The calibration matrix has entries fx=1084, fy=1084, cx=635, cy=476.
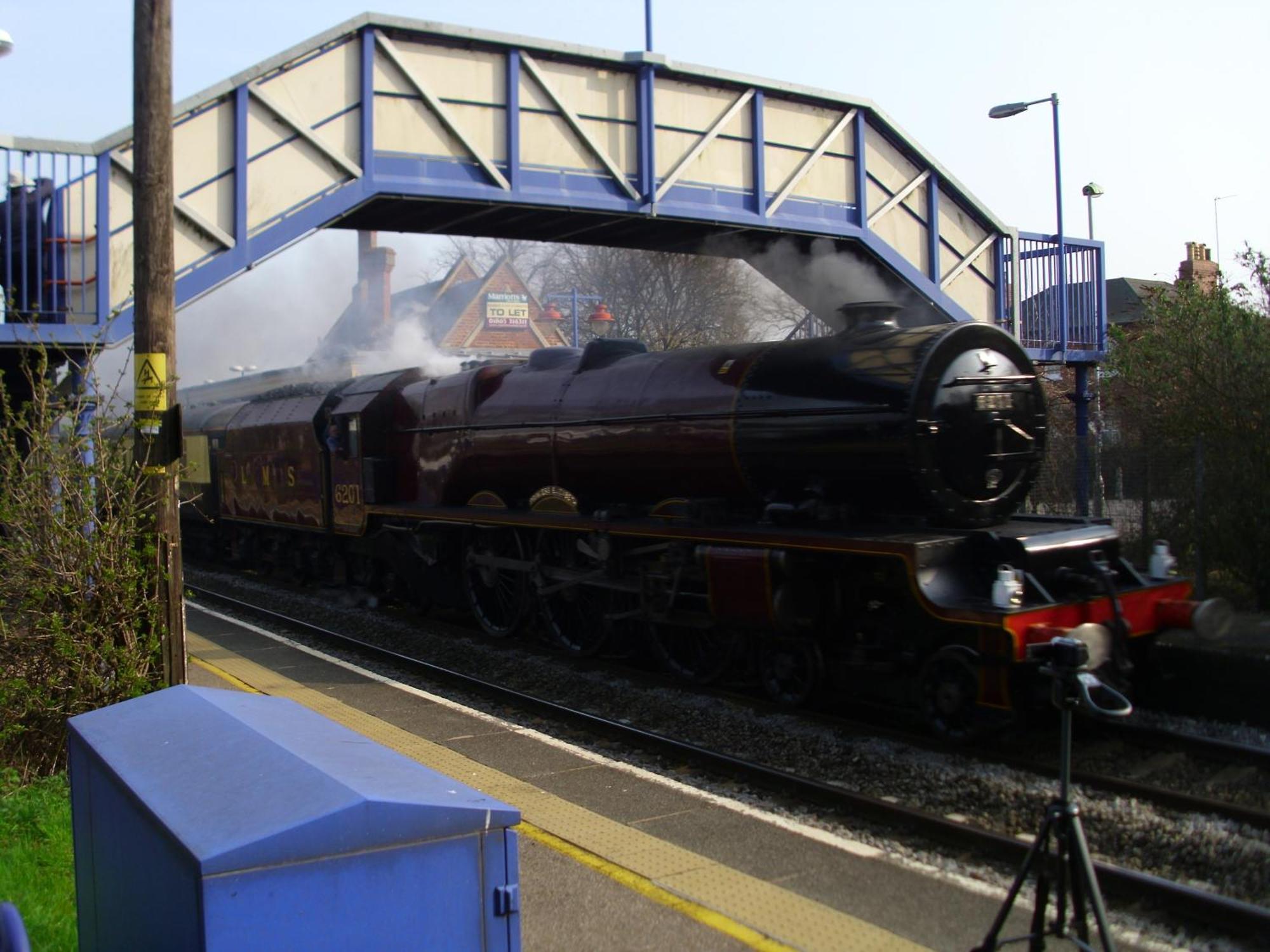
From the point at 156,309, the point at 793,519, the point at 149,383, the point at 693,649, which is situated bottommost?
the point at 693,649

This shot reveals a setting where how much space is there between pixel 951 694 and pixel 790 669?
1538mm

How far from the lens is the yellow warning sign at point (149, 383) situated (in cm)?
682

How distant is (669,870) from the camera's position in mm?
4672

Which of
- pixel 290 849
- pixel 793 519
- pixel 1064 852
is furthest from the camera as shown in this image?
pixel 793 519

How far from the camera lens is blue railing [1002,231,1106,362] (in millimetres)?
16188

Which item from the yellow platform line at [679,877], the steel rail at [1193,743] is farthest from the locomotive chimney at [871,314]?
the yellow platform line at [679,877]

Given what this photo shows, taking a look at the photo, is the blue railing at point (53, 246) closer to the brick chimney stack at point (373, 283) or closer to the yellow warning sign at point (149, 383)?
the yellow warning sign at point (149, 383)

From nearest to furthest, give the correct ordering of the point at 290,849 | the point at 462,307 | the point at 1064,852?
1. the point at 290,849
2. the point at 1064,852
3. the point at 462,307

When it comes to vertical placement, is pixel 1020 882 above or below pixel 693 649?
above

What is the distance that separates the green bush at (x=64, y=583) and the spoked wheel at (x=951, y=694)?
16.2 feet

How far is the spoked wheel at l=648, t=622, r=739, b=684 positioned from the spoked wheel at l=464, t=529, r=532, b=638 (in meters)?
1.90

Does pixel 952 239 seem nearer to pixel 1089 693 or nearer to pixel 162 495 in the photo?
pixel 162 495

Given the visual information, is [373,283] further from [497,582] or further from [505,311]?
[497,582]

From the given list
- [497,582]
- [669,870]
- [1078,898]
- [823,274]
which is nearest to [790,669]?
[669,870]
